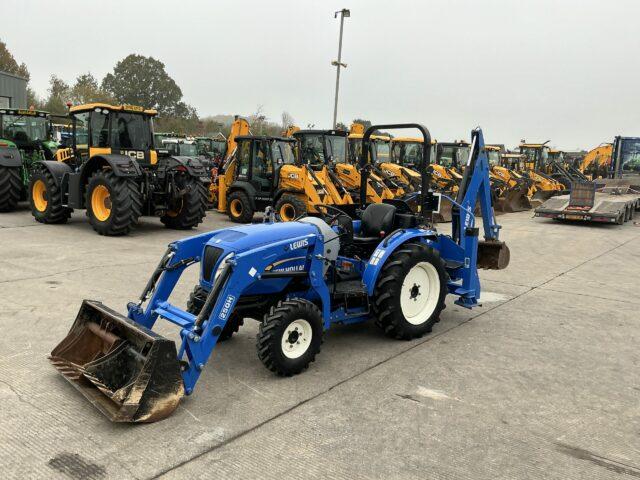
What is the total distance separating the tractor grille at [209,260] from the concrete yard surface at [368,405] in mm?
728

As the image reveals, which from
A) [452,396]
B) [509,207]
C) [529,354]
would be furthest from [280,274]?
[509,207]

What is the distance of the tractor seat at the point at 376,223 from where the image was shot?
5.07 metres

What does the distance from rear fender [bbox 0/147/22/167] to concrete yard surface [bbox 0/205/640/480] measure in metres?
7.00

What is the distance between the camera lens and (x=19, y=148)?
13.6 meters

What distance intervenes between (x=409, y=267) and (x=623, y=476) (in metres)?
2.31

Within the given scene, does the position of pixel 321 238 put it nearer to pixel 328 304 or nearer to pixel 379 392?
pixel 328 304

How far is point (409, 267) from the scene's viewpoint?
15.6ft

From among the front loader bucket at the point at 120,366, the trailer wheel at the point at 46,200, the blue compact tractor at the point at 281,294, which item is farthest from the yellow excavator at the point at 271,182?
the front loader bucket at the point at 120,366

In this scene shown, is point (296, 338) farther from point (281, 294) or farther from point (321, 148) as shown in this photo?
point (321, 148)

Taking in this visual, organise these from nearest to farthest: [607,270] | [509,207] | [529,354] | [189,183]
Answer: [529,354], [607,270], [189,183], [509,207]

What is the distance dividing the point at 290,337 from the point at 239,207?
9.59 m

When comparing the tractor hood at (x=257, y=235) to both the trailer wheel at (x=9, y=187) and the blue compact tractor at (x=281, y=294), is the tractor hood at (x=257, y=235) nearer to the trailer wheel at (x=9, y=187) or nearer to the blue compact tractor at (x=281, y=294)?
the blue compact tractor at (x=281, y=294)

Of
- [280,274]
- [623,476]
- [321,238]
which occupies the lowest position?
[623,476]

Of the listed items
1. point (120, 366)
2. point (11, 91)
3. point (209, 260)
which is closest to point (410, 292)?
point (209, 260)
